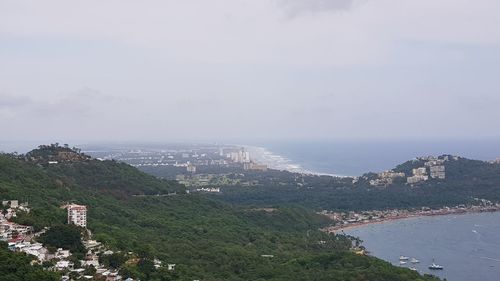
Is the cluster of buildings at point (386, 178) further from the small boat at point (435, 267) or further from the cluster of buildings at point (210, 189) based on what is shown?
the small boat at point (435, 267)

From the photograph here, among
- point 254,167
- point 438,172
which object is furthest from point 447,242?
point 254,167

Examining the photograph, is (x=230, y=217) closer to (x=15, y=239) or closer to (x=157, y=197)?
(x=157, y=197)

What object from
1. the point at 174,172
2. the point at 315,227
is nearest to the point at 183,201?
the point at 315,227

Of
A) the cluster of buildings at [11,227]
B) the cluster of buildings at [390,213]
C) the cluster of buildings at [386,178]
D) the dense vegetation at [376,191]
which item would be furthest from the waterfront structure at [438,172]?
the cluster of buildings at [11,227]

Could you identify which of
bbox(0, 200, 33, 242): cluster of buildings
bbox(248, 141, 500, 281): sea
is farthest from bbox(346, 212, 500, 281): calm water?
bbox(0, 200, 33, 242): cluster of buildings

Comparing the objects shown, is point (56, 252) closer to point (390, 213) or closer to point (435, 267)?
point (435, 267)

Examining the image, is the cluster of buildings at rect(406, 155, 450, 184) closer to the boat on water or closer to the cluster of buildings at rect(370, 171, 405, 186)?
the cluster of buildings at rect(370, 171, 405, 186)
